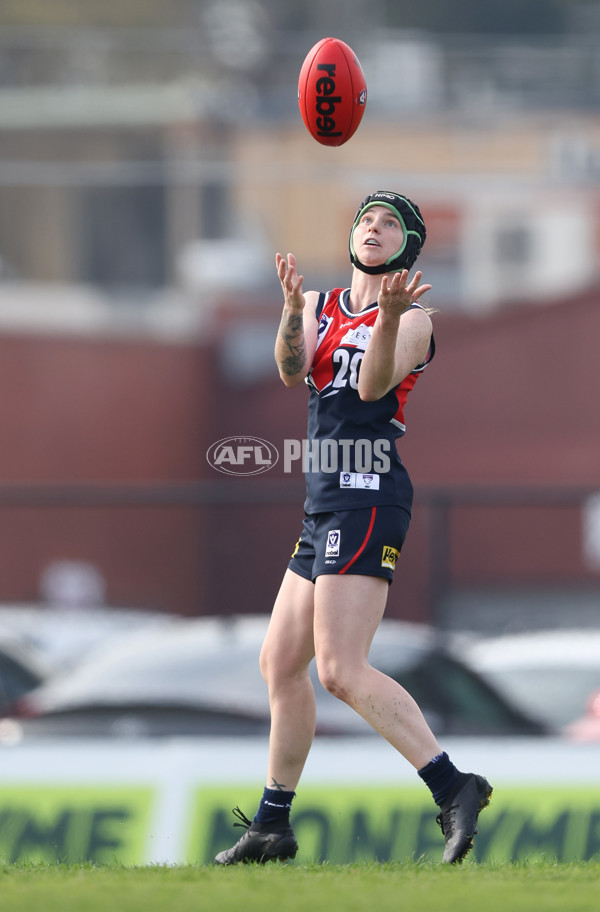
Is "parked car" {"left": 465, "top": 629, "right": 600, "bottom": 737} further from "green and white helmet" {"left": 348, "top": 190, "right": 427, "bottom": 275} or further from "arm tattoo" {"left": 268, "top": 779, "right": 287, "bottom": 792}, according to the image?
"green and white helmet" {"left": 348, "top": 190, "right": 427, "bottom": 275}

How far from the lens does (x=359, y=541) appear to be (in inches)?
192

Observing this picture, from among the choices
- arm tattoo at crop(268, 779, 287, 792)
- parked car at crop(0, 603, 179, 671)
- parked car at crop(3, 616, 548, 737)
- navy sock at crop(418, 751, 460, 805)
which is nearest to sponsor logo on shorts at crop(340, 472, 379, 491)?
navy sock at crop(418, 751, 460, 805)

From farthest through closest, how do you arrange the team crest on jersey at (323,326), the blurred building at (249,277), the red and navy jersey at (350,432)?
1. the blurred building at (249,277)
2. the team crest on jersey at (323,326)
3. the red and navy jersey at (350,432)

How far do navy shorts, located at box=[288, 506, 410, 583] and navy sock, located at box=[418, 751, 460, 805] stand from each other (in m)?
0.66

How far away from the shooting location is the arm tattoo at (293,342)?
4.89 meters

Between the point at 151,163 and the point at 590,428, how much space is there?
58.9ft

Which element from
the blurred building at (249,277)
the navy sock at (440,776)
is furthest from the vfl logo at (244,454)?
the blurred building at (249,277)

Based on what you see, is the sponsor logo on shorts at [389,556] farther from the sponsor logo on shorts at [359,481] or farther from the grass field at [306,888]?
the grass field at [306,888]

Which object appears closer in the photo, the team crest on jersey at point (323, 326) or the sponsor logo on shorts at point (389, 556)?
the sponsor logo on shorts at point (389, 556)

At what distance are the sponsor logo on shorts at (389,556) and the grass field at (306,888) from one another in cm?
107

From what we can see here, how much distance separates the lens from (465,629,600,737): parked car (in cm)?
891

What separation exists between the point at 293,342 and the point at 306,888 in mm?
1832

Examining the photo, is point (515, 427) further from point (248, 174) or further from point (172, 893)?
point (172, 893)

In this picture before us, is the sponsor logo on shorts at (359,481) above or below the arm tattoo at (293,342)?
below
